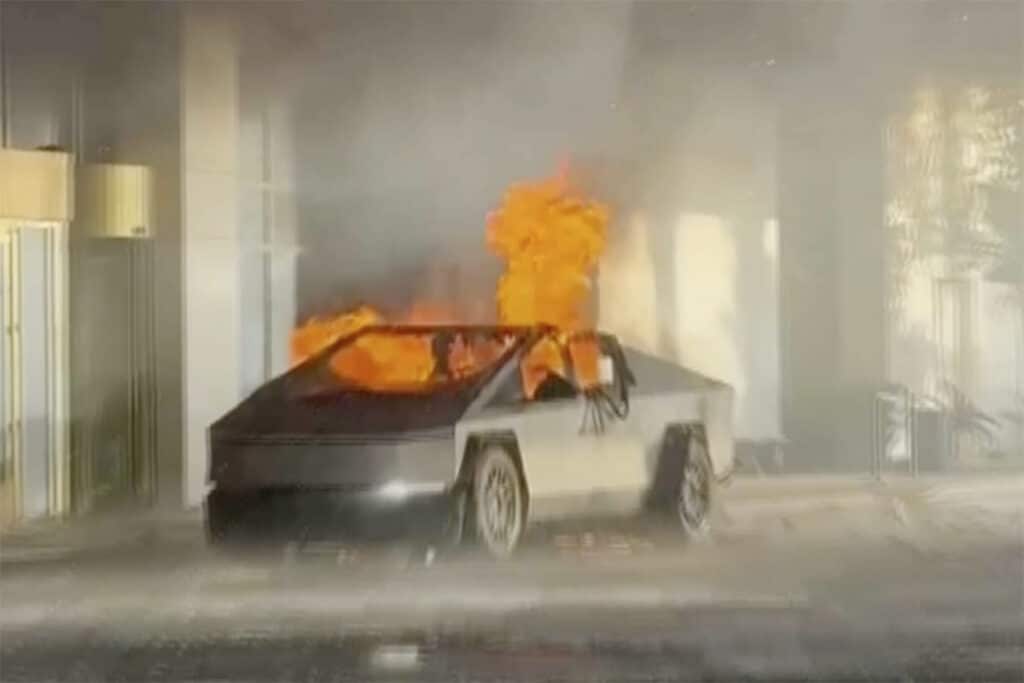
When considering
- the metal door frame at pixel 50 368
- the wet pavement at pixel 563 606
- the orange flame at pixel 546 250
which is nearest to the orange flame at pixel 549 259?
the orange flame at pixel 546 250

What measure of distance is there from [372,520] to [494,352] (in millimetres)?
132

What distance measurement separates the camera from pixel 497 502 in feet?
3.45

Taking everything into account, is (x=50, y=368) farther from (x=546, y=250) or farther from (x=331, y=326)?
(x=546, y=250)

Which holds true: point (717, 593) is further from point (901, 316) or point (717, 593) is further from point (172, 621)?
point (172, 621)

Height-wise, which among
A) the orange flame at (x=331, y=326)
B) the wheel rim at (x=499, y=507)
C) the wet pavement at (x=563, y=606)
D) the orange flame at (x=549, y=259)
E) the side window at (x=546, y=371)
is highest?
the orange flame at (x=549, y=259)

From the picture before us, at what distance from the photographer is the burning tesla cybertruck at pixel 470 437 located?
3.43ft

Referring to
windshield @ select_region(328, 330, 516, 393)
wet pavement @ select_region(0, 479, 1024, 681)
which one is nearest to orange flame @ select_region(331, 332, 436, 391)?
windshield @ select_region(328, 330, 516, 393)

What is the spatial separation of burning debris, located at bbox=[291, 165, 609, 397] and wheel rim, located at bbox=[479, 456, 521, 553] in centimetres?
6

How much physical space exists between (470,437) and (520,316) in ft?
0.28

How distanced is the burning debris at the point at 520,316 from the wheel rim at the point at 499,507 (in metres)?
0.06

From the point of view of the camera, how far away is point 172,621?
3.45ft

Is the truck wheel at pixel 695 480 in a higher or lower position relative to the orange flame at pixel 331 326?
lower

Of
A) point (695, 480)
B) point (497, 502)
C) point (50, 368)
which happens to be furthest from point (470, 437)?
point (50, 368)

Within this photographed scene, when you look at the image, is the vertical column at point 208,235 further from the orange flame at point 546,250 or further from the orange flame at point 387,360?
the orange flame at point 546,250
